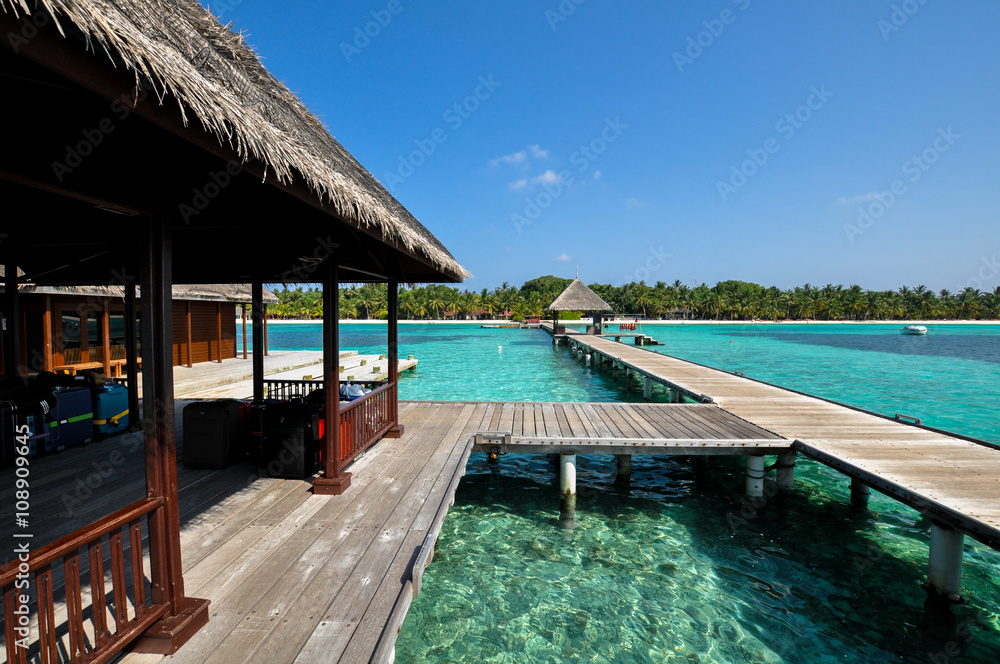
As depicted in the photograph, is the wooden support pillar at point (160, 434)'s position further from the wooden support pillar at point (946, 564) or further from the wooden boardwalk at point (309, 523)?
the wooden support pillar at point (946, 564)

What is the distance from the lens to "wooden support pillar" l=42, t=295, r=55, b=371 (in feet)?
37.5

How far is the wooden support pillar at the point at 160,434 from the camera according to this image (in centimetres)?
248

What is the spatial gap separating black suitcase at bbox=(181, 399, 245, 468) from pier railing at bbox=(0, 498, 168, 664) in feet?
8.40

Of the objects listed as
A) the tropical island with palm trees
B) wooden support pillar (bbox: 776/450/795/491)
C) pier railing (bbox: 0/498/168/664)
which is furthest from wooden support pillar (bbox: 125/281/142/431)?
the tropical island with palm trees

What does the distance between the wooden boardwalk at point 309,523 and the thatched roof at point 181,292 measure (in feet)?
17.8

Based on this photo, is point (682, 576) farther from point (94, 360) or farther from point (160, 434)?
point (94, 360)

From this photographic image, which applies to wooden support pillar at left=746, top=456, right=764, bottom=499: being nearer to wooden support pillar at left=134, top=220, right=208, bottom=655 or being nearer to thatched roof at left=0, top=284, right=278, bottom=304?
wooden support pillar at left=134, top=220, right=208, bottom=655

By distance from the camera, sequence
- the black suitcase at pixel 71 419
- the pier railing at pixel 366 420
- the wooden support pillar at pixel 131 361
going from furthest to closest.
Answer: the wooden support pillar at pixel 131 361, the black suitcase at pixel 71 419, the pier railing at pixel 366 420

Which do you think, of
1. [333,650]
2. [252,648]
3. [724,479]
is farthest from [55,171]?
[724,479]

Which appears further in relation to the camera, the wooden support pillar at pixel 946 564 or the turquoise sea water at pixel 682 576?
the wooden support pillar at pixel 946 564

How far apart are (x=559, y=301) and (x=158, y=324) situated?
35.9m

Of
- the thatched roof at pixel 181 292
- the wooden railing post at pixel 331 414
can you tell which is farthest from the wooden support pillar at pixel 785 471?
the thatched roof at pixel 181 292

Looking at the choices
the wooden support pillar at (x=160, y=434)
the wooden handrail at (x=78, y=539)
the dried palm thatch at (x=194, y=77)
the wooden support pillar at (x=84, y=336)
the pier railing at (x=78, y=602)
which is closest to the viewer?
the dried palm thatch at (x=194, y=77)

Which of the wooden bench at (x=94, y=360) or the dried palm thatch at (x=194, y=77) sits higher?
the dried palm thatch at (x=194, y=77)
